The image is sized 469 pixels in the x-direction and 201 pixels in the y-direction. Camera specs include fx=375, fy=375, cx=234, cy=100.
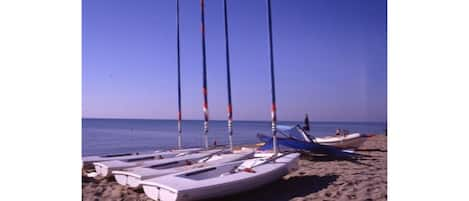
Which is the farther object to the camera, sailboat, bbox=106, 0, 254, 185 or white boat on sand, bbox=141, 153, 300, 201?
sailboat, bbox=106, 0, 254, 185

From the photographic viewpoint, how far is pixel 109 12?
8.47ft

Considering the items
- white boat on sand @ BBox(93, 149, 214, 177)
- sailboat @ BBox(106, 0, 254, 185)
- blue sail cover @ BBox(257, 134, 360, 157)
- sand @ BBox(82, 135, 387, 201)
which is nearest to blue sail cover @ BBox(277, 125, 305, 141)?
blue sail cover @ BBox(257, 134, 360, 157)

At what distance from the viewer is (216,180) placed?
2.45 meters

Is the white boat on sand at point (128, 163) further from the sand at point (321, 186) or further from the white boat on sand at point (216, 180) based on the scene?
the white boat on sand at point (216, 180)

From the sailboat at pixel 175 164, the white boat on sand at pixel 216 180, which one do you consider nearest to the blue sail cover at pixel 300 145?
the sailboat at pixel 175 164

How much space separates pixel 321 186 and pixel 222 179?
82 centimetres

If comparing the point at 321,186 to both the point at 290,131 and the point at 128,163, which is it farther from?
the point at 290,131

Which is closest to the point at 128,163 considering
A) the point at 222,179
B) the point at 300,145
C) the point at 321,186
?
the point at 222,179

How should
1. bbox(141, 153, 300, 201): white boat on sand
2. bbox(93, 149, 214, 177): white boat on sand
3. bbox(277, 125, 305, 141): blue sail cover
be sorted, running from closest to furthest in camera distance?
bbox(141, 153, 300, 201): white boat on sand < bbox(93, 149, 214, 177): white boat on sand < bbox(277, 125, 305, 141): blue sail cover

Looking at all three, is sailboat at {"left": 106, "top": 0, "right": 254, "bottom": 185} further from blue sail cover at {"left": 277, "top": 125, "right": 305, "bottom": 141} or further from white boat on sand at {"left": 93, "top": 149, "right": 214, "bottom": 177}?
blue sail cover at {"left": 277, "top": 125, "right": 305, "bottom": 141}

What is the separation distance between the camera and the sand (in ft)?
8.02

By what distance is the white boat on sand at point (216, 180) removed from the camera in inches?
88.4

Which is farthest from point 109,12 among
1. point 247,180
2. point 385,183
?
point 385,183
